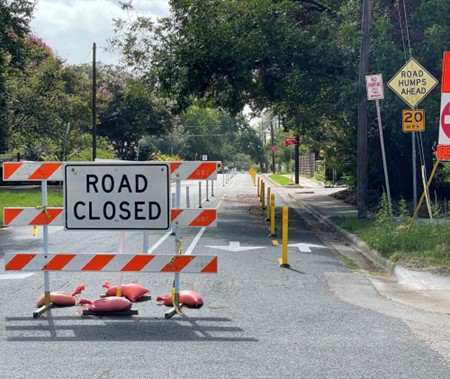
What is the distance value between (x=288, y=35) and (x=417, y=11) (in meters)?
3.71

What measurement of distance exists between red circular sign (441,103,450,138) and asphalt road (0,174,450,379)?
123 inches

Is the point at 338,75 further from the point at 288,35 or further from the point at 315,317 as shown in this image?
the point at 315,317

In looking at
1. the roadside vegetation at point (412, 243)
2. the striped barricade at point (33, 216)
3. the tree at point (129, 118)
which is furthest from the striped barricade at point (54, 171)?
the tree at point (129, 118)

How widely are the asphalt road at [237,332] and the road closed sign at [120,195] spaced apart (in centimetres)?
105

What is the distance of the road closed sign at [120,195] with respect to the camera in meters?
7.98

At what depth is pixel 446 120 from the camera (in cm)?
1268

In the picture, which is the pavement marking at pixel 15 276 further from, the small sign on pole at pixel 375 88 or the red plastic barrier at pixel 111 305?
the small sign on pole at pixel 375 88

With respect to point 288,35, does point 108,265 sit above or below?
below

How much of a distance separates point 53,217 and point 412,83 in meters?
9.37

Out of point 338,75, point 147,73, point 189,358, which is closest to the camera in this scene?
point 189,358

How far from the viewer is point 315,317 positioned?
8.01 m

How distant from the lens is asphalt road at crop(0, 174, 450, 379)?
5.98 metres

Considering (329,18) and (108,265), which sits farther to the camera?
(329,18)

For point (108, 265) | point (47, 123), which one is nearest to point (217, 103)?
point (47, 123)
